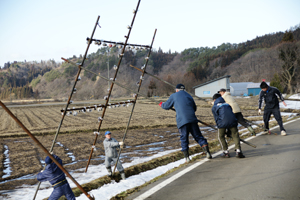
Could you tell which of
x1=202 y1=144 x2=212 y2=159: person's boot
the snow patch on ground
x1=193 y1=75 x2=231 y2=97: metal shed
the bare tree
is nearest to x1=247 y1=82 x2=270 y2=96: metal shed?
the bare tree

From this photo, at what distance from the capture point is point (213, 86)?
196 ft

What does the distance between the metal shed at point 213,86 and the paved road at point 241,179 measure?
51.2 m

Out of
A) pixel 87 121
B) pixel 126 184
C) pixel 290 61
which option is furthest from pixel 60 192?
pixel 290 61

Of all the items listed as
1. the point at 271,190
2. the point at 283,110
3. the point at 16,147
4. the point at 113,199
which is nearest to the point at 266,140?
the point at 271,190

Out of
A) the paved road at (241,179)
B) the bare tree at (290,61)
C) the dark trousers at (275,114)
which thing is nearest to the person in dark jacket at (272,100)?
the dark trousers at (275,114)

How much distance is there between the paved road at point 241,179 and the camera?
13.9 feet

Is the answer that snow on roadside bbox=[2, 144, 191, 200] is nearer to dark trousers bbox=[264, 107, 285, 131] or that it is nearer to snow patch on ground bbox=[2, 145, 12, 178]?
snow patch on ground bbox=[2, 145, 12, 178]

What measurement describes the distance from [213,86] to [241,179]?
185ft

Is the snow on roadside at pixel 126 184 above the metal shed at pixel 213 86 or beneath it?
beneath

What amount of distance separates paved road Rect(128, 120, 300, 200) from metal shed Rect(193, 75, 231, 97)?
168ft

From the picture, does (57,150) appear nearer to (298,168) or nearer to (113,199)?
(113,199)

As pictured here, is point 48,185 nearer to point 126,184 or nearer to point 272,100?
point 126,184

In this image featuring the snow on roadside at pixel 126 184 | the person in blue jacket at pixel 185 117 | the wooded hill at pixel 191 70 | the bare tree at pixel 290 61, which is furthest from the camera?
the wooded hill at pixel 191 70

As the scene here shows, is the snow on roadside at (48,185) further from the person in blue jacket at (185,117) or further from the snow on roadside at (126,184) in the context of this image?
the person in blue jacket at (185,117)
